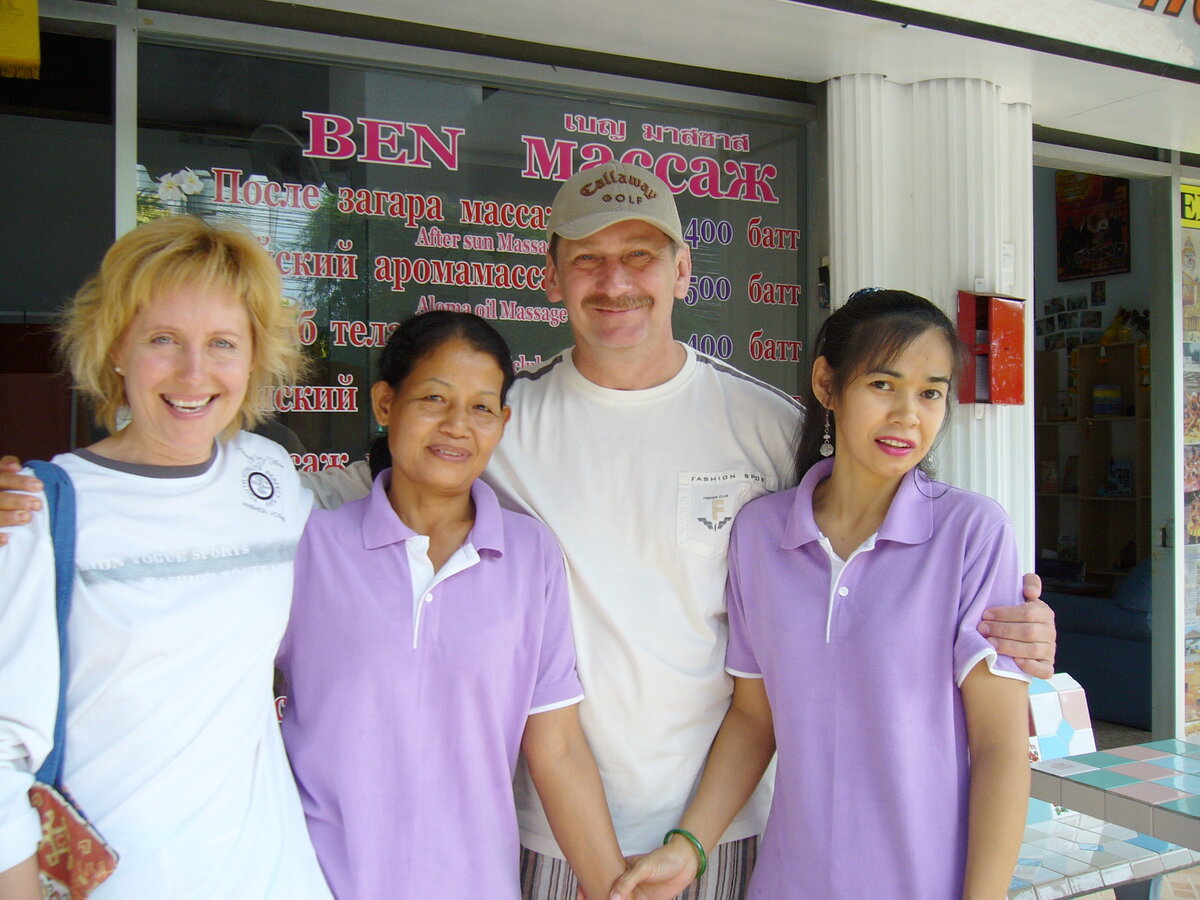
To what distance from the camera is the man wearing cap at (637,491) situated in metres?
1.95

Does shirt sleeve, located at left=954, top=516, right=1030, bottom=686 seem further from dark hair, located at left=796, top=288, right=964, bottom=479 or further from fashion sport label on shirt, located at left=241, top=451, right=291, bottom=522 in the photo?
fashion sport label on shirt, located at left=241, top=451, right=291, bottom=522

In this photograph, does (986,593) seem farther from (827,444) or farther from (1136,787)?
(1136,787)

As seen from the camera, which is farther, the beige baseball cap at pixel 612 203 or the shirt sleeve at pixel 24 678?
the beige baseball cap at pixel 612 203

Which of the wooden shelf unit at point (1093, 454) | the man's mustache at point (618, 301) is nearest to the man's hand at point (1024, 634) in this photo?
the man's mustache at point (618, 301)

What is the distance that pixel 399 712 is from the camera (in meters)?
1.65

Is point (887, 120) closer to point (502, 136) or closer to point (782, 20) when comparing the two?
point (782, 20)

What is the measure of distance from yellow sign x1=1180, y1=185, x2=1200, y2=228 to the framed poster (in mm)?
2566

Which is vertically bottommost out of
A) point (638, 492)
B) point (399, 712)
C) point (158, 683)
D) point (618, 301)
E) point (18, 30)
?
point (399, 712)

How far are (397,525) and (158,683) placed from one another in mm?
498

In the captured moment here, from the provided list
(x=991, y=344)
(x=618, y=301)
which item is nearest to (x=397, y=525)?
(x=618, y=301)

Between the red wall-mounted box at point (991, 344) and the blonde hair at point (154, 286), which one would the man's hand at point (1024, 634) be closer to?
the blonde hair at point (154, 286)

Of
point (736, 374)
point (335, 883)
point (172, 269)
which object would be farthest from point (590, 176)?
point (335, 883)

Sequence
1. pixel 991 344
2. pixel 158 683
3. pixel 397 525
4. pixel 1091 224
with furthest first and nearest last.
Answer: pixel 1091 224 < pixel 991 344 < pixel 397 525 < pixel 158 683

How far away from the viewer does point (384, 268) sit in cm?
337
